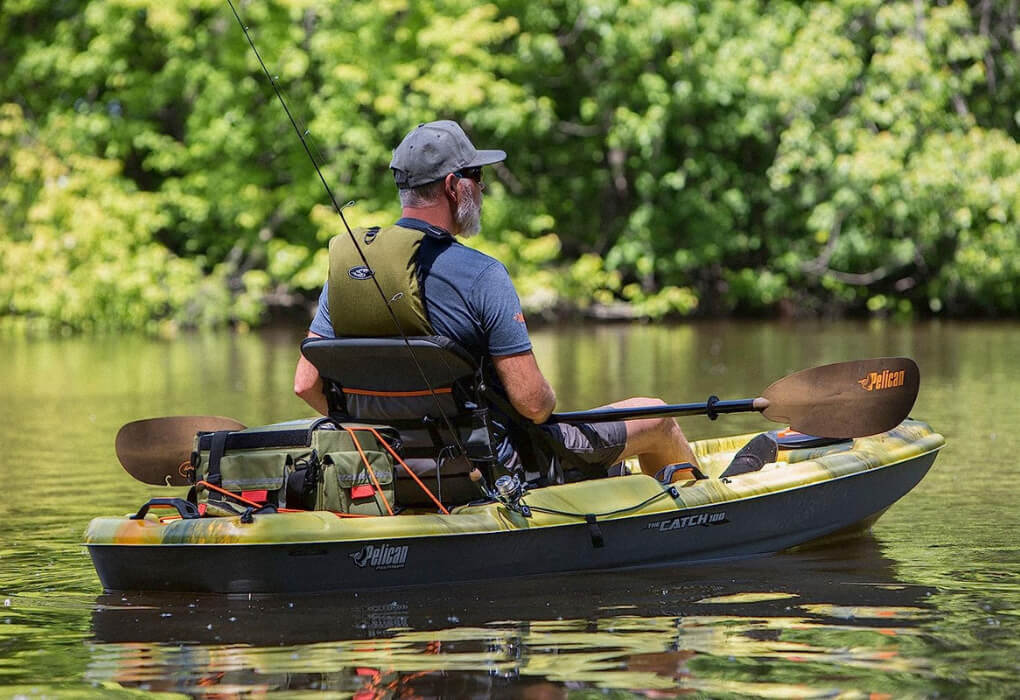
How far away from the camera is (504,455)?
5.89 meters

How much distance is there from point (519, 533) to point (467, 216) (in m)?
1.08

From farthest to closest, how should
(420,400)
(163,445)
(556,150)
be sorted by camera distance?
(556,150)
(163,445)
(420,400)

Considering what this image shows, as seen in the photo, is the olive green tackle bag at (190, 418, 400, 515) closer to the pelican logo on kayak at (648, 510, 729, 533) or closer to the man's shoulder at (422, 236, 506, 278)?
the man's shoulder at (422, 236, 506, 278)

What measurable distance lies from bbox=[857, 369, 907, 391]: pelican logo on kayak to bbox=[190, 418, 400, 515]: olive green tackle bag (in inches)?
79.1

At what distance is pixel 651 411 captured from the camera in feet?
20.3

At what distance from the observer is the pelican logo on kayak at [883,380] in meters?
6.68

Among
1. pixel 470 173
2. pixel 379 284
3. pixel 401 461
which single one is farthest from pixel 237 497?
pixel 470 173

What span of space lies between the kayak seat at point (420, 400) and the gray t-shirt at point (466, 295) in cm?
9

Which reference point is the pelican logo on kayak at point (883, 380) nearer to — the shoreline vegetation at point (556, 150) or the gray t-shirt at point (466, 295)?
the gray t-shirt at point (466, 295)

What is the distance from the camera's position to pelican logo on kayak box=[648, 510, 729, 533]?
20.4 feet

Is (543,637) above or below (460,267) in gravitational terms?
below

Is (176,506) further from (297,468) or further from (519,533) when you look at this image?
(519,533)

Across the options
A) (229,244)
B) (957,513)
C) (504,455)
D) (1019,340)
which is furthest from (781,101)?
(504,455)

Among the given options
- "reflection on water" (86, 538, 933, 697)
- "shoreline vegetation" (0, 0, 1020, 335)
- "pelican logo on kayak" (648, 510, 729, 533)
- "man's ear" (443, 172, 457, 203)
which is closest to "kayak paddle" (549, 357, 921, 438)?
"pelican logo on kayak" (648, 510, 729, 533)
